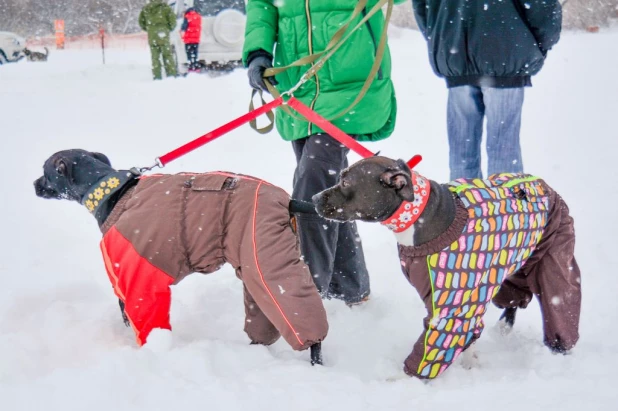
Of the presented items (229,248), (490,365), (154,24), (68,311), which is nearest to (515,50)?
(490,365)

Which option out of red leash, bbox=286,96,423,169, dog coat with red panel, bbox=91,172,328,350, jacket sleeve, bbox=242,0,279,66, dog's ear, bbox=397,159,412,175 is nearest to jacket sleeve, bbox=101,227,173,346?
dog coat with red panel, bbox=91,172,328,350

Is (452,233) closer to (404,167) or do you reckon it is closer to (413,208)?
(413,208)

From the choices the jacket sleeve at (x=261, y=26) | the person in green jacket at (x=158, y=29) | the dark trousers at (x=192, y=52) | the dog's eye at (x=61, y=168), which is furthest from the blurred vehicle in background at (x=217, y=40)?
the dog's eye at (x=61, y=168)

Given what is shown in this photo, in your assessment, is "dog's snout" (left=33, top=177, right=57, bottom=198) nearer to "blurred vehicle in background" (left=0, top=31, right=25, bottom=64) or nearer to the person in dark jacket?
the person in dark jacket

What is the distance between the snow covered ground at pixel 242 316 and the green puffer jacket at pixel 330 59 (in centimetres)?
108

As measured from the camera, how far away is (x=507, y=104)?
307cm

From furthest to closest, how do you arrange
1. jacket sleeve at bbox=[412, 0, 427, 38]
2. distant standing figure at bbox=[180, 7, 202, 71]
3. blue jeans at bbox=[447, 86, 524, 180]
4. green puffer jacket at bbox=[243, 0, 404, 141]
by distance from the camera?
distant standing figure at bbox=[180, 7, 202, 71]
jacket sleeve at bbox=[412, 0, 427, 38]
blue jeans at bbox=[447, 86, 524, 180]
green puffer jacket at bbox=[243, 0, 404, 141]

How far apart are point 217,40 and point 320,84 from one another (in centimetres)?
936

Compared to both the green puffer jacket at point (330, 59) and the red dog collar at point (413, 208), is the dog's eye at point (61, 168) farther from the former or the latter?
the red dog collar at point (413, 208)

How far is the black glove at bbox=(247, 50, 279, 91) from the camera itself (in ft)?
9.64

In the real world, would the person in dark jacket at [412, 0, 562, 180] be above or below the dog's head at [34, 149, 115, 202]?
above

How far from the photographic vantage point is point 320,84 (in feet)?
9.62

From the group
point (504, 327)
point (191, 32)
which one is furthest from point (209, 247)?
point (191, 32)

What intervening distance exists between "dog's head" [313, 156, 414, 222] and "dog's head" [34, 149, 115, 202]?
1.12 m
